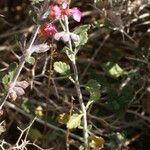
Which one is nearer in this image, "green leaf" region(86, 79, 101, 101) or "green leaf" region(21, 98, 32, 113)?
"green leaf" region(86, 79, 101, 101)

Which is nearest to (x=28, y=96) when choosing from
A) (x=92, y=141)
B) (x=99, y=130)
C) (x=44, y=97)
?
(x=44, y=97)

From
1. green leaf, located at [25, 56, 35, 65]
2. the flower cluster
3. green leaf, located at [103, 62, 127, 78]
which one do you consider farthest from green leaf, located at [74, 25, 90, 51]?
green leaf, located at [103, 62, 127, 78]

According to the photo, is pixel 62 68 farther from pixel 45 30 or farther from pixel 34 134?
pixel 34 134

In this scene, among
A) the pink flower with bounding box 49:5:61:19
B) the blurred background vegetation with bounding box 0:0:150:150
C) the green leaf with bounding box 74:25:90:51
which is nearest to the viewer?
the pink flower with bounding box 49:5:61:19

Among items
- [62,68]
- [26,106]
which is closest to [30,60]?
[62,68]

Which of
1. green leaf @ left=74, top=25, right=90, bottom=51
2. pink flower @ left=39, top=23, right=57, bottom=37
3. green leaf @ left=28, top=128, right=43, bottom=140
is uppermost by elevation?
pink flower @ left=39, top=23, right=57, bottom=37

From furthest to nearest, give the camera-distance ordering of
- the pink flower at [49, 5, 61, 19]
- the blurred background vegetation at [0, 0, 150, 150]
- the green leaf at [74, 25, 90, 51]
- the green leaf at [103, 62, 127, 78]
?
the green leaf at [103, 62, 127, 78] < the blurred background vegetation at [0, 0, 150, 150] < the green leaf at [74, 25, 90, 51] < the pink flower at [49, 5, 61, 19]

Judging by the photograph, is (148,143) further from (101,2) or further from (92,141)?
(101,2)

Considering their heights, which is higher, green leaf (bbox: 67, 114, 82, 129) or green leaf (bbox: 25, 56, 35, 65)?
green leaf (bbox: 25, 56, 35, 65)

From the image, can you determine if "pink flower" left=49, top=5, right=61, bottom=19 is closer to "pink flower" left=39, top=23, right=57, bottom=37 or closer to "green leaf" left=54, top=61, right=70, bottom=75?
"pink flower" left=39, top=23, right=57, bottom=37
